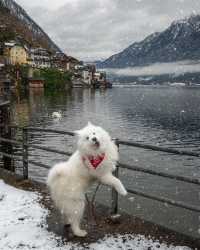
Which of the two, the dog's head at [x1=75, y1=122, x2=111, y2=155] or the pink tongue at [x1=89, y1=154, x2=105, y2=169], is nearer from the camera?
the dog's head at [x1=75, y1=122, x2=111, y2=155]

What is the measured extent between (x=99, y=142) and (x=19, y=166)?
20.2m

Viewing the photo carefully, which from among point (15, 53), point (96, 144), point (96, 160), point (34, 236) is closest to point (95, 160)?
point (96, 160)

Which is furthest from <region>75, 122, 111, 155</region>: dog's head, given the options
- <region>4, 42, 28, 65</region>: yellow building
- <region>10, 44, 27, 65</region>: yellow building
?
<region>10, 44, 27, 65</region>: yellow building

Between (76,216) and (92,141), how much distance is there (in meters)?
1.52

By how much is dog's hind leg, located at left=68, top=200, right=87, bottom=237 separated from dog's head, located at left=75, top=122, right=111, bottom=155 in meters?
0.96

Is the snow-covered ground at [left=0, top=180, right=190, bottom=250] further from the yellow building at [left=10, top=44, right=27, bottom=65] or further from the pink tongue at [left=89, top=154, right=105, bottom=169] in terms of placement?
the yellow building at [left=10, top=44, right=27, bottom=65]

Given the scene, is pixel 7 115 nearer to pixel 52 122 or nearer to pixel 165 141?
pixel 165 141

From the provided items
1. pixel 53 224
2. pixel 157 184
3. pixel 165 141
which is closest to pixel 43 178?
pixel 157 184

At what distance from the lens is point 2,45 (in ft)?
554

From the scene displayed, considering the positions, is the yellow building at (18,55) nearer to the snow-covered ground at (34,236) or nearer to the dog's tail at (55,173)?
the snow-covered ground at (34,236)

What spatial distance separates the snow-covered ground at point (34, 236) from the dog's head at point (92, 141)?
1.85 m

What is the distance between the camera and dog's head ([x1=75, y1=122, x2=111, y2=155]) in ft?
21.8

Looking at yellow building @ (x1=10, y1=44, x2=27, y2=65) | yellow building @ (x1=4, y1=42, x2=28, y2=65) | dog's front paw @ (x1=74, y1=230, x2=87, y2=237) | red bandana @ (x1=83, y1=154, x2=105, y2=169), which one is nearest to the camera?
red bandana @ (x1=83, y1=154, x2=105, y2=169)

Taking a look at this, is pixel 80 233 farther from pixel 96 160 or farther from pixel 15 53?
pixel 15 53
